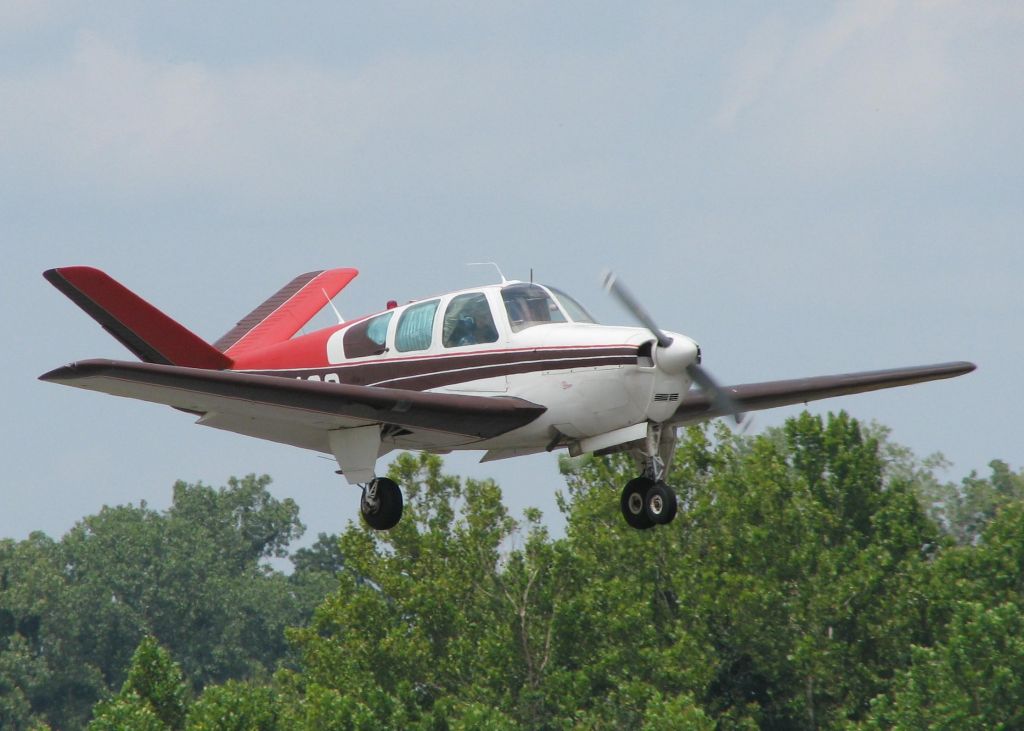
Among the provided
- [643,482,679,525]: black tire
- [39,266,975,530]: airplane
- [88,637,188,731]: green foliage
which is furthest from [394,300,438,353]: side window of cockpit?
[88,637,188,731]: green foliage

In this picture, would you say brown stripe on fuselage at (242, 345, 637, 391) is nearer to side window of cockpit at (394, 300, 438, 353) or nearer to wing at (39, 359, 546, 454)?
side window of cockpit at (394, 300, 438, 353)

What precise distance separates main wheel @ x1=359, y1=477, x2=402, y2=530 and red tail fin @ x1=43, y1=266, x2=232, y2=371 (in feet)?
12.2

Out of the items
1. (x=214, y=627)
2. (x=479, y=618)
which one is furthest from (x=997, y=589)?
(x=214, y=627)

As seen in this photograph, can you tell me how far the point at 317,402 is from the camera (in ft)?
70.8

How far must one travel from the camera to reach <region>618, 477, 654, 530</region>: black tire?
22.1 meters

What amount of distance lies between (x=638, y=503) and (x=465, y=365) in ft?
9.54

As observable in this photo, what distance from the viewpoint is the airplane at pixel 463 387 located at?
21.4 m

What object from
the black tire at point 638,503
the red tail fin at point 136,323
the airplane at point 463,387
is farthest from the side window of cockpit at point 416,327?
the red tail fin at point 136,323

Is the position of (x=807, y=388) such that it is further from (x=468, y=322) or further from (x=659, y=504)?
(x=468, y=322)

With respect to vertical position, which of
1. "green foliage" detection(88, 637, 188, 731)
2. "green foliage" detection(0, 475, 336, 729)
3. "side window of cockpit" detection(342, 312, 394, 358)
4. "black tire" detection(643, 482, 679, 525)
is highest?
"green foliage" detection(0, 475, 336, 729)

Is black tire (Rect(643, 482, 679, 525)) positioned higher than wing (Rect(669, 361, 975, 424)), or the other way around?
wing (Rect(669, 361, 975, 424))

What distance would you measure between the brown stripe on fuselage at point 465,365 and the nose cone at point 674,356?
12.5 inches

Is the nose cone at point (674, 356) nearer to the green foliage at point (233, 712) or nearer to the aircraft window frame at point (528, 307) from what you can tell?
the aircraft window frame at point (528, 307)

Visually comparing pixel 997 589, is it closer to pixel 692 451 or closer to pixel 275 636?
pixel 692 451
